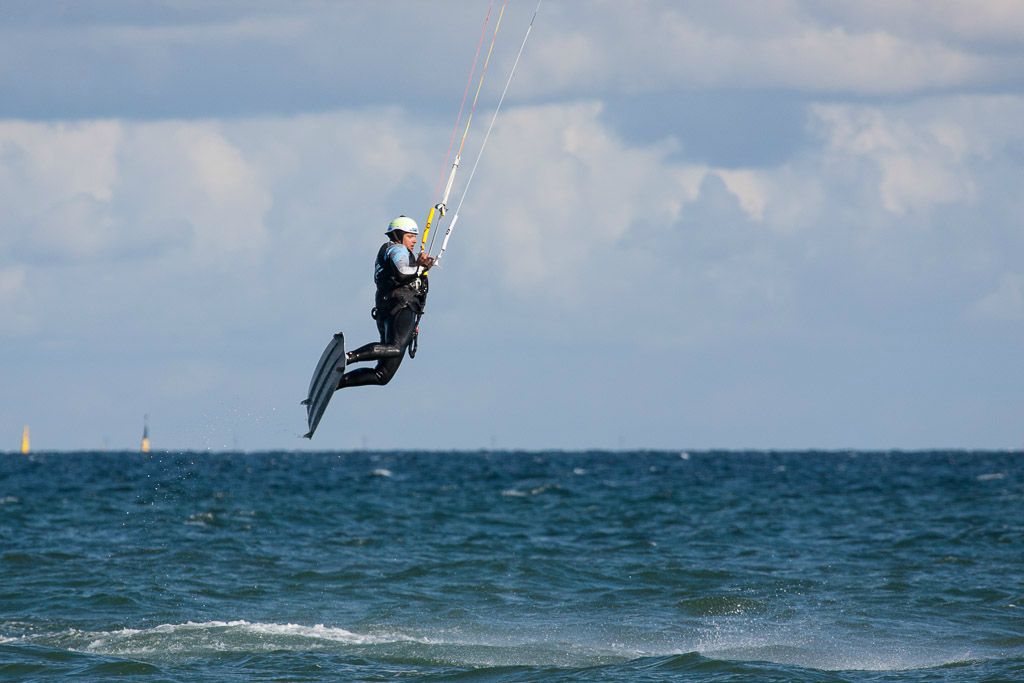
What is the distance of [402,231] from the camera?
1661 centimetres

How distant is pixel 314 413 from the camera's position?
16812 millimetres

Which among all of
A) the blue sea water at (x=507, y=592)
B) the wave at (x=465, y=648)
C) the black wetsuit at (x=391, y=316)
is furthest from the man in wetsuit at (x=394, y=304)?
the wave at (x=465, y=648)

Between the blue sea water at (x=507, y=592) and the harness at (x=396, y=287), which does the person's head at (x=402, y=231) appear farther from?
the blue sea water at (x=507, y=592)

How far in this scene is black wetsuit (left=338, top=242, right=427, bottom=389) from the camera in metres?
16.5

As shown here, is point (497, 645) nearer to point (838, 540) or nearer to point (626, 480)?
point (838, 540)

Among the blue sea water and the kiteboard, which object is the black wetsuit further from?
the blue sea water

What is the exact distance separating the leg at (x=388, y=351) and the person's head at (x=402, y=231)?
841mm

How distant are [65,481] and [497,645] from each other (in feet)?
180

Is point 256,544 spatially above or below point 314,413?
below

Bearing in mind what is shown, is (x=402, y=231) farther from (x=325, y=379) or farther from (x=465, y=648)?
(x=465, y=648)

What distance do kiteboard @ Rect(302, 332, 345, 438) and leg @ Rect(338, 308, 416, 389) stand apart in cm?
18

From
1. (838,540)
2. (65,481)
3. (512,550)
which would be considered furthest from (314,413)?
(65,481)

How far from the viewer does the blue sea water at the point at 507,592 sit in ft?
64.2

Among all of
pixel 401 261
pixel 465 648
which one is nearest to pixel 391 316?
pixel 401 261
